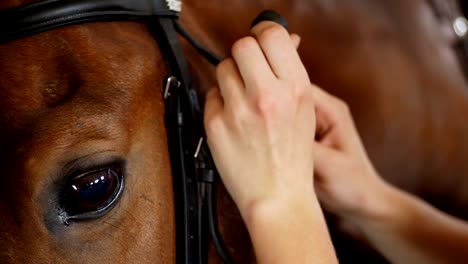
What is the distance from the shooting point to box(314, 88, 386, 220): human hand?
0.82 m

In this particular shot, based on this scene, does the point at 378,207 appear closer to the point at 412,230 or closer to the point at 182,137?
the point at 412,230

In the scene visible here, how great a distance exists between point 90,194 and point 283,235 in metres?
0.19

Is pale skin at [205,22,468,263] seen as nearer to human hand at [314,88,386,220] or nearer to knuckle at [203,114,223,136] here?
knuckle at [203,114,223,136]

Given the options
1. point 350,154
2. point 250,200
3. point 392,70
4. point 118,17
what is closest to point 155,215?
point 250,200

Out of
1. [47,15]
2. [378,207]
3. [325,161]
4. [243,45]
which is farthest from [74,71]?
[378,207]

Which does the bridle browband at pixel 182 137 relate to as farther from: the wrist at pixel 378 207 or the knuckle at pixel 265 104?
the wrist at pixel 378 207

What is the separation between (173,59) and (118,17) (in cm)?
7

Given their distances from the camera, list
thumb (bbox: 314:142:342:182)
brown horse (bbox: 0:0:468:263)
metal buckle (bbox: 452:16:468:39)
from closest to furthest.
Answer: brown horse (bbox: 0:0:468:263), thumb (bbox: 314:142:342:182), metal buckle (bbox: 452:16:468:39)

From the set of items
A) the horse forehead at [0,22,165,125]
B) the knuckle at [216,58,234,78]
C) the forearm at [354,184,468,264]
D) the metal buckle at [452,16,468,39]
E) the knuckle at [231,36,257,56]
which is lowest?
the forearm at [354,184,468,264]

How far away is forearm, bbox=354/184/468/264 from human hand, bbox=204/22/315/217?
0.81ft

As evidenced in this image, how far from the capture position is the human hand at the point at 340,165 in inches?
32.2

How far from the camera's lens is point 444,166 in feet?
3.44

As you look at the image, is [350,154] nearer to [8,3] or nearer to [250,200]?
[250,200]

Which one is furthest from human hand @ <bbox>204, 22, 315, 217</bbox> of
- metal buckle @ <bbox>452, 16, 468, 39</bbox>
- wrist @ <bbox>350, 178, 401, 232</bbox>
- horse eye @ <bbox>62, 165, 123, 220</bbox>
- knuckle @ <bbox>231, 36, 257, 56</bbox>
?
metal buckle @ <bbox>452, 16, 468, 39</bbox>
